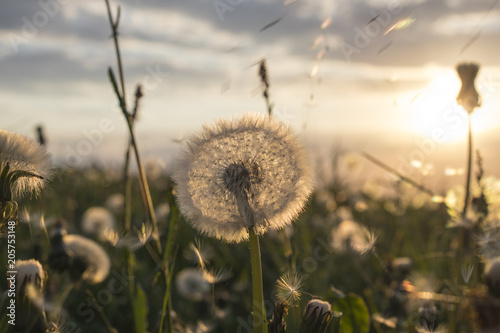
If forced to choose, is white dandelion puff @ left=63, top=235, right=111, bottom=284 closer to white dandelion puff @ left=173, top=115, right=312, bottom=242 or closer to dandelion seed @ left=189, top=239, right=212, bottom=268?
dandelion seed @ left=189, top=239, right=212, bottom=268

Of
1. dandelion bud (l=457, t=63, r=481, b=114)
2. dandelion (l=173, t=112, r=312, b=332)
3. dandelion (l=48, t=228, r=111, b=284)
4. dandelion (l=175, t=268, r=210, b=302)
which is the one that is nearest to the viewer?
dandelion (l=173, t=112, r=312, b=332)

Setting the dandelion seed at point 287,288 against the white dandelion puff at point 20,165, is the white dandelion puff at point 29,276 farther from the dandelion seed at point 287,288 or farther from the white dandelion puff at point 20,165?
the dandelion seed at point 287,288

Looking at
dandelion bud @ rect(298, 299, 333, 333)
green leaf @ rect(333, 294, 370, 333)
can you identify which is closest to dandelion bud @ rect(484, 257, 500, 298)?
dandelion bud @ rect(298, 299, 333, 333)

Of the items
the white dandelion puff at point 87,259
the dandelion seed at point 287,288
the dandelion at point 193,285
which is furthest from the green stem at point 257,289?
the dandelion at point 193,285

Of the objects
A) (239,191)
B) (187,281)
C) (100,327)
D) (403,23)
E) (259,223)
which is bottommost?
(100,327)

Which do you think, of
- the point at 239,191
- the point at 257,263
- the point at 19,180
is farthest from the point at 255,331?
the point at 19,180

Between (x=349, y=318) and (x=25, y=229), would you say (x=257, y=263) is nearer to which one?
(x=349, y=318)
